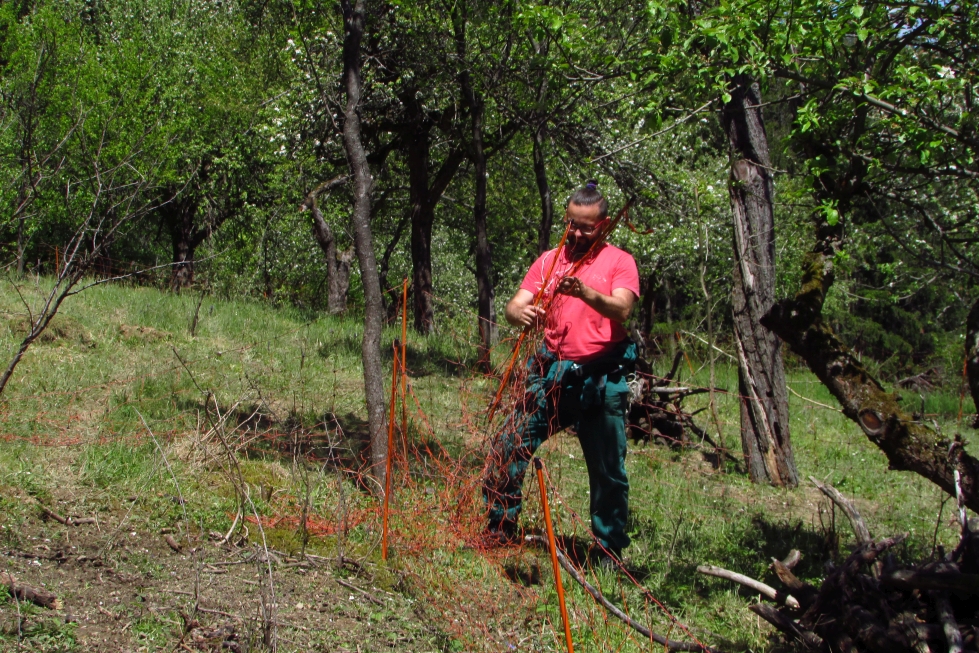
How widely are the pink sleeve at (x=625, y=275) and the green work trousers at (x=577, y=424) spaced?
11.7 inches

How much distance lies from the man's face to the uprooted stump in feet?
5.71

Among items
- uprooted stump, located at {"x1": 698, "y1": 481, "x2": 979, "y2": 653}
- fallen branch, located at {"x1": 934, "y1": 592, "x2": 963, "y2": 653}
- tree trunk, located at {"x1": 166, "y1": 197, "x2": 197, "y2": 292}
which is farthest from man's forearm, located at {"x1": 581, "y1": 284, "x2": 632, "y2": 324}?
tree trunk, located at {"x1": 166, "y1": 197, "x2": 197, "y2": 292}

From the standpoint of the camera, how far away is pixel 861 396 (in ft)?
13.5

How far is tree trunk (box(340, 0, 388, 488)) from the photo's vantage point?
16.2 ft

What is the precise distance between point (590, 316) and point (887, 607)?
175 centimetres

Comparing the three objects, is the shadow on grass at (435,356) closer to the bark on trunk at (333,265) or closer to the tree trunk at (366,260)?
the bark on trunk at (333,265)

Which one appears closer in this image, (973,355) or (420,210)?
(973,355)

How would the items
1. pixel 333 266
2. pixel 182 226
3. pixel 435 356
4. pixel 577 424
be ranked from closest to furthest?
pixel 577 424 < pixel 435 356 < pixel 333 266 < pixel 182 226

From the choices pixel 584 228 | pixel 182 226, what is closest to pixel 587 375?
pixel 584 228

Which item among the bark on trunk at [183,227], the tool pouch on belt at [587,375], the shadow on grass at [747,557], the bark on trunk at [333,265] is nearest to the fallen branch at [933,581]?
the shadow on grass at [747,557]

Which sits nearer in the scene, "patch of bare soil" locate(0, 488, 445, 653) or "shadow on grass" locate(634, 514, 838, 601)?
"patch of bare soil" locate(0, 488, 445, 653)

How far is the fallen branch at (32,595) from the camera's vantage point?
330 cm

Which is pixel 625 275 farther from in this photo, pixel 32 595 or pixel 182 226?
pixel 182 226

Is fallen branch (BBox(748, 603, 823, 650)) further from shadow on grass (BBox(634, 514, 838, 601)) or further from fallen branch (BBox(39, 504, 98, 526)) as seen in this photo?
fallen branch (BBox(39, 504, 98, 526))
